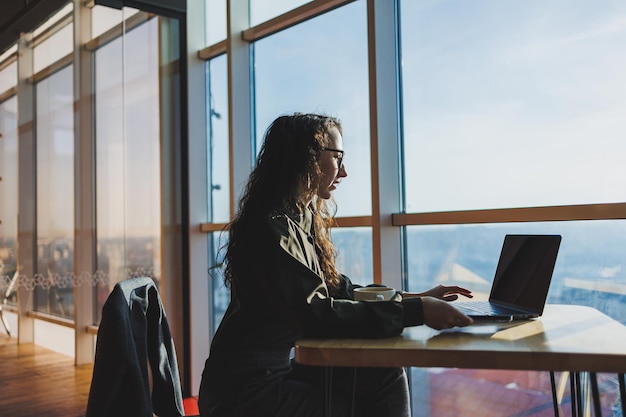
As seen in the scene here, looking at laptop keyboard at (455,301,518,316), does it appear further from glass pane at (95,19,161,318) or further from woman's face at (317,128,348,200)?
glass pane at (95,19,161,318)

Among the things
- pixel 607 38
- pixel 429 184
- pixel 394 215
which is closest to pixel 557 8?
pixel 607 38

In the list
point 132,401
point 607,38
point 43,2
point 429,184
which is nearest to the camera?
point 132,401

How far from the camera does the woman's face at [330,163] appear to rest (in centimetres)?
163

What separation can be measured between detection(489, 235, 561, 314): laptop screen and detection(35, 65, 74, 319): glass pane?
91.0 inches

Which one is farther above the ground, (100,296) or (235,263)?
(235,263)

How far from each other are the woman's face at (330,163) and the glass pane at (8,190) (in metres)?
1.93

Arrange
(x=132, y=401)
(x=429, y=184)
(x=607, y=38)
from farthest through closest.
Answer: (x=429, y=184) → (x=607, y=38) → (x=132, y=401)

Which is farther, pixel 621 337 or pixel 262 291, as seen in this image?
pixel 262 291

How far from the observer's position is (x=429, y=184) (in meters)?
2.71

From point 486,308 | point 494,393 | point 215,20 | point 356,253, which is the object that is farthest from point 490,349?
point 215,20

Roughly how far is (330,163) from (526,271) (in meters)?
0.58

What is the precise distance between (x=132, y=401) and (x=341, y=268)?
1.82m

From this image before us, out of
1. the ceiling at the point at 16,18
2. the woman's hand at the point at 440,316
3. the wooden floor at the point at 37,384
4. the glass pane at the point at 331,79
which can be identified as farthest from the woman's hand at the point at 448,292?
the ceiling at the point at 16,18

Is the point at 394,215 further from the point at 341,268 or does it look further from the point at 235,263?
the point at 235,263
